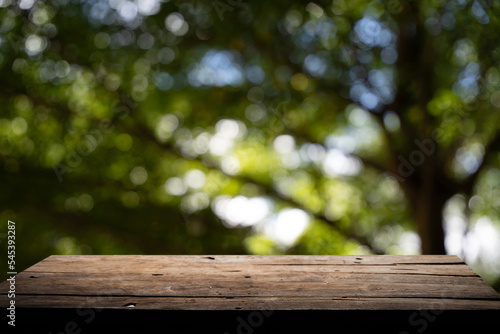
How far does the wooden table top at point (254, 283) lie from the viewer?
1.00 meters

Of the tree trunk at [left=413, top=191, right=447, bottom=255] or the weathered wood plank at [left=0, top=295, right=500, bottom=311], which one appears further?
the tree trunk at [left=413, top=191, right=447, bottom=255]

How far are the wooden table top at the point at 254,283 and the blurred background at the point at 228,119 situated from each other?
3352 mm

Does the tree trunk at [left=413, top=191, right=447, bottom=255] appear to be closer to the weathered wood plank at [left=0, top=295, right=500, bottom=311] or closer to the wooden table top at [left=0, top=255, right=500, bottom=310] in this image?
the wooden table top at [left=0, top=255, right=500, bottom=310]

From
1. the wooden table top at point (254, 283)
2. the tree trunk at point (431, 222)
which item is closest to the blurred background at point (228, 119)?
the tree trunk at point (431, 222)

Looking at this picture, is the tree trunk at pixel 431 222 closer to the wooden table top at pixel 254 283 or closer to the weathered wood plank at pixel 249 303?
the wooden table top at pixel 254 283

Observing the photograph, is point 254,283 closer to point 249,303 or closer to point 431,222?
point 249,303

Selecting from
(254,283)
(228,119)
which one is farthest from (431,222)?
(254,283)

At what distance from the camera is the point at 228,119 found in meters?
5.07

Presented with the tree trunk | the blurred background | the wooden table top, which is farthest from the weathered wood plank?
the tree trunk

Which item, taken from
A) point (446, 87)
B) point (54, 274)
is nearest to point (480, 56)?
point (446, 87)

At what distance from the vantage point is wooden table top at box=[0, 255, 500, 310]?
3.27 ft

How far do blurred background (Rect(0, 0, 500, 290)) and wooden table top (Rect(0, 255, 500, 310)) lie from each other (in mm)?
3352

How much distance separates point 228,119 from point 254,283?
13.3ft

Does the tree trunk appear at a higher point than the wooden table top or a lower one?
higher
